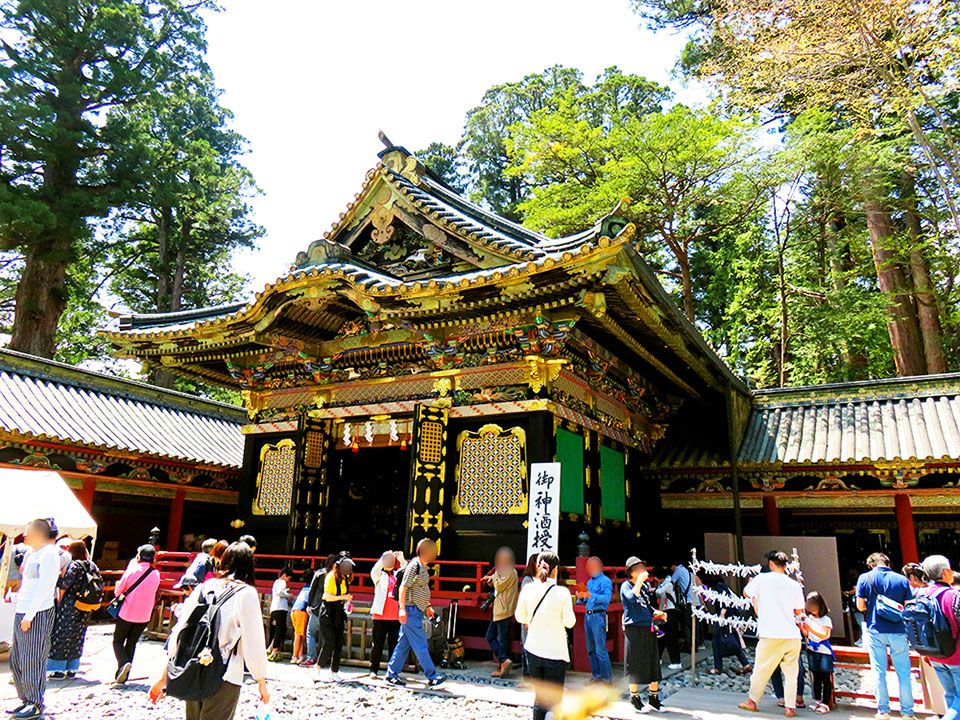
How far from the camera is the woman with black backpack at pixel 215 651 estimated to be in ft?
11.8

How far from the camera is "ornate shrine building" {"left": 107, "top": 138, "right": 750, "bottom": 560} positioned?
906 centimetres

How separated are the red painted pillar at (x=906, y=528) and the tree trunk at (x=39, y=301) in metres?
24.5

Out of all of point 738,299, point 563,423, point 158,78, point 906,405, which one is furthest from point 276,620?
point 158,78

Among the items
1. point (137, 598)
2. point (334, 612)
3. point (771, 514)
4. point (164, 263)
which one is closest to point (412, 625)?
point (334, 612)

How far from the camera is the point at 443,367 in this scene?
33.6ft

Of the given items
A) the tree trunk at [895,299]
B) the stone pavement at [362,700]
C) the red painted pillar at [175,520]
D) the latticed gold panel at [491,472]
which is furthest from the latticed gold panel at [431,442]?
the tree trunk at [895,299]

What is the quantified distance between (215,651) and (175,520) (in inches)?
473

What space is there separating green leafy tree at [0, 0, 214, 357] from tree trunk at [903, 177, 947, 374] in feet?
84.1

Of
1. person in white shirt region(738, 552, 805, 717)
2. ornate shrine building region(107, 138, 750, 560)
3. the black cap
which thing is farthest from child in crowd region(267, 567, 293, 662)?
person in white shirt region(738, 552, 805, 717)

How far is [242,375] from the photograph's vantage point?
12133 millimetres

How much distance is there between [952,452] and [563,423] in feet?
21.6

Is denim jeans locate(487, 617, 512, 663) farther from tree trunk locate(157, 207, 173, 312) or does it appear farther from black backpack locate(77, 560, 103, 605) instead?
tree trunk locate(157, 207, 173, 312)

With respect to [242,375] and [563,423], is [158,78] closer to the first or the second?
[242,375]

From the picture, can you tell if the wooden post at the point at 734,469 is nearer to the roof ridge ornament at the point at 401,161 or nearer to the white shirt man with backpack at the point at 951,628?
the white shirt man with backpack at the point at 951,628
